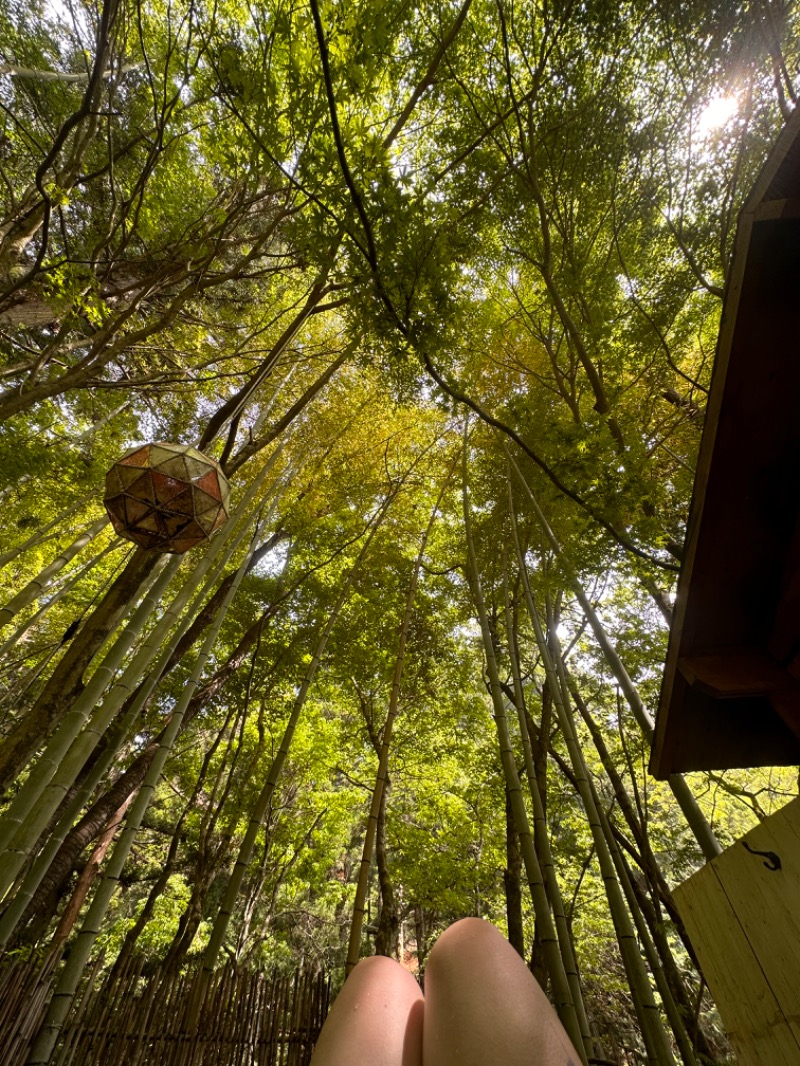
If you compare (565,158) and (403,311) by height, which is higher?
(565,158)

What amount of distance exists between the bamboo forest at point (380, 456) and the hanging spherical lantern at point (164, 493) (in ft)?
0.06

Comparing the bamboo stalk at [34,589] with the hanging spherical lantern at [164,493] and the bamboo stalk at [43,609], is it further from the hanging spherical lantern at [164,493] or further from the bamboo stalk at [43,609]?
the hanging spherical lantern at [164,493]

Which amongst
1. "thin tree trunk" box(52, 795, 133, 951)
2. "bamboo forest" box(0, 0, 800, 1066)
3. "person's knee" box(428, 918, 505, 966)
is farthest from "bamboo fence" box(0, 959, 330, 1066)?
"thin tree trunk" box(52, 795, 133, 951)

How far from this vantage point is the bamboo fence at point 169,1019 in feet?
6.20

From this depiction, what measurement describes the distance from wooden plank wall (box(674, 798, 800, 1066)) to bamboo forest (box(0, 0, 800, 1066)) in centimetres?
45

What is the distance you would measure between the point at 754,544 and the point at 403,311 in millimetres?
1550

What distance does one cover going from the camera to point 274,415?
573 cm

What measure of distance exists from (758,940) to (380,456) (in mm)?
4870

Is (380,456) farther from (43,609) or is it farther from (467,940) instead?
(467,940)

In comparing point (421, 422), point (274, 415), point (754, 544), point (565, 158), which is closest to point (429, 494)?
point (421, 422)

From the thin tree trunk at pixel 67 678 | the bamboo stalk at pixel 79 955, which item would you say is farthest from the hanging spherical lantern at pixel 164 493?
the bamboo stalk at pixel 79 955

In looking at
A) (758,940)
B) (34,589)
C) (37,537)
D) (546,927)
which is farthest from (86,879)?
(758,940)

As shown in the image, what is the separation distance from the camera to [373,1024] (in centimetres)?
87

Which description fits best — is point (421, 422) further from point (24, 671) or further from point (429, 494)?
point (24, 671)
